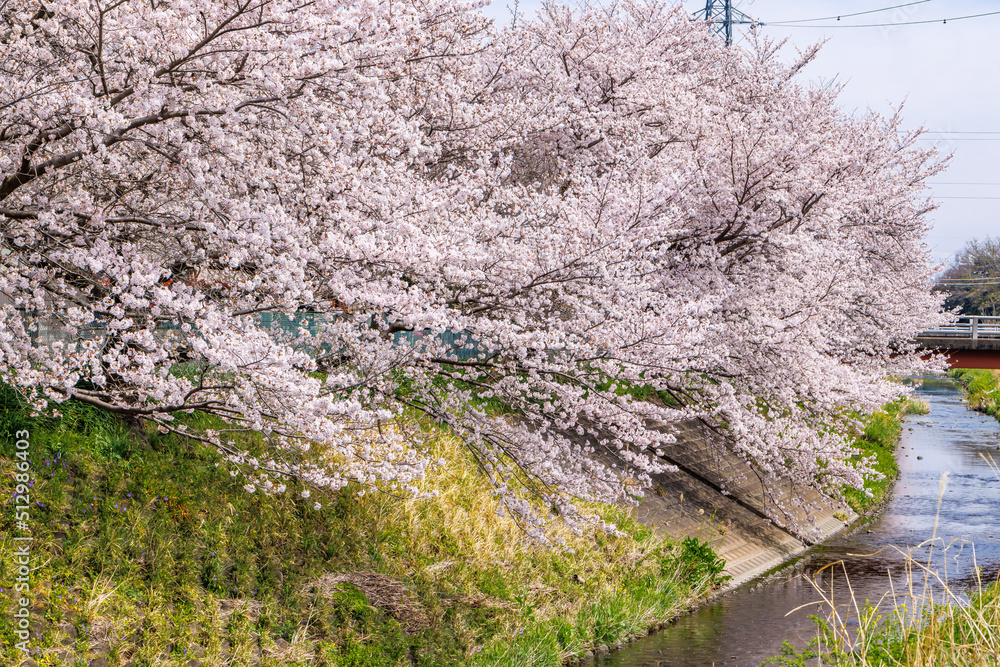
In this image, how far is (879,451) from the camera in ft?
80.8

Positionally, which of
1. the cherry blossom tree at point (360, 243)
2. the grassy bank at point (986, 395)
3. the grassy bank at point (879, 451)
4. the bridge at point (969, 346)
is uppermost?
the cherry blossom tree at point (360, 243)

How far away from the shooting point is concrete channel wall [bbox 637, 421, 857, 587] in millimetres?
14617

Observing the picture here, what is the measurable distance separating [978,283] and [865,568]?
74.9 meters

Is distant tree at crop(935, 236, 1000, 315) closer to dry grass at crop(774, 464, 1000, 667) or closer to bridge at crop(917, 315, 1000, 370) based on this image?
bridge at crop(917, 315, 1000, 370)

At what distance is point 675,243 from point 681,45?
21.7ft

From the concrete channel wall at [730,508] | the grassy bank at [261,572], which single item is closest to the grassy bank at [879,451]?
the concrete channel wall at [730,508]

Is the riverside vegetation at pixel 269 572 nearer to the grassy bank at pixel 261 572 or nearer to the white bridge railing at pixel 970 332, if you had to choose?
the grassy bank at pixel 261 572

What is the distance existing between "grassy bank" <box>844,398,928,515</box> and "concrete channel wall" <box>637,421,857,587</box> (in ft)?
1.97

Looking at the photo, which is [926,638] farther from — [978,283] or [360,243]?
[978,283]

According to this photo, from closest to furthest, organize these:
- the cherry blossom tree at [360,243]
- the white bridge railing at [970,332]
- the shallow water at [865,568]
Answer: the cherry blossom tree at [360,243], the shallow water at [865,568], the white bridge railing at [970,332]

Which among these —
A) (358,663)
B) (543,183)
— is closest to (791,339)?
(543,183)

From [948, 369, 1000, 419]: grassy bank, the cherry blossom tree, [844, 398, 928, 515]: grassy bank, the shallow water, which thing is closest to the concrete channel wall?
the shallow water

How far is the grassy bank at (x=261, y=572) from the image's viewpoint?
6.67 m

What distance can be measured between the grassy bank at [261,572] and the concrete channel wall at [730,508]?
300 cm
